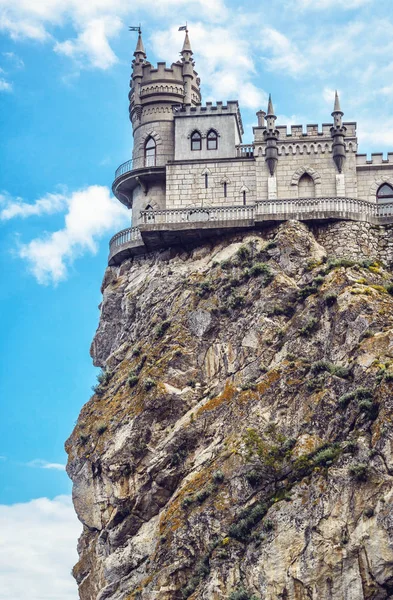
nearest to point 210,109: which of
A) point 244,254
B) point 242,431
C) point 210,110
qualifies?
point 210,110

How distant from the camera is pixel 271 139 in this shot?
70.3m

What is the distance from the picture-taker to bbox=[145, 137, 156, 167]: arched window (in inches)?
2840

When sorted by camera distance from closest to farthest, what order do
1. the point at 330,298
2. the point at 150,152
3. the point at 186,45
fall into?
the point at 330,298, the point at 150,152, the point at 186,45

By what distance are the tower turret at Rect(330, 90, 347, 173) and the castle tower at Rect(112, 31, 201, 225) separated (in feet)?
29.4

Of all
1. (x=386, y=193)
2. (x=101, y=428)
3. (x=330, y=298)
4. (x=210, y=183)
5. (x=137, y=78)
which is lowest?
(x=101, y=428)

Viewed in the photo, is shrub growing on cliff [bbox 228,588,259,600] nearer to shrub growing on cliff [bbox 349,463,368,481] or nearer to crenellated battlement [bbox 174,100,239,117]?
shrub growing on cliff [bbox 349,463,368,481]

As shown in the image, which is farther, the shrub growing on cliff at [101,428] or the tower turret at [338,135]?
the tower turret at [338,135]

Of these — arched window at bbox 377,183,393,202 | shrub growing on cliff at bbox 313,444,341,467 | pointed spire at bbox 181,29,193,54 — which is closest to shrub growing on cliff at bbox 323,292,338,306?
shrub growing on cliff at bbox 313,444,341,467

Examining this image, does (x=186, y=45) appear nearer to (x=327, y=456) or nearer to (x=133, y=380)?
(x=133, y=380)

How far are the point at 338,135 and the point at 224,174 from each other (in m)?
6.84

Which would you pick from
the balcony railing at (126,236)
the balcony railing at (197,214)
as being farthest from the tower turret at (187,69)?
the balcony railing at (126,236)

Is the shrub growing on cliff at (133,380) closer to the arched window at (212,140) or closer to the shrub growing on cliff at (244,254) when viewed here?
the shrub growing on cliff at (244,254)

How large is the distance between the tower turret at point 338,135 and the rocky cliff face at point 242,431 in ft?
18.9

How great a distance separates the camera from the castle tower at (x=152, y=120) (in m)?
71.6
